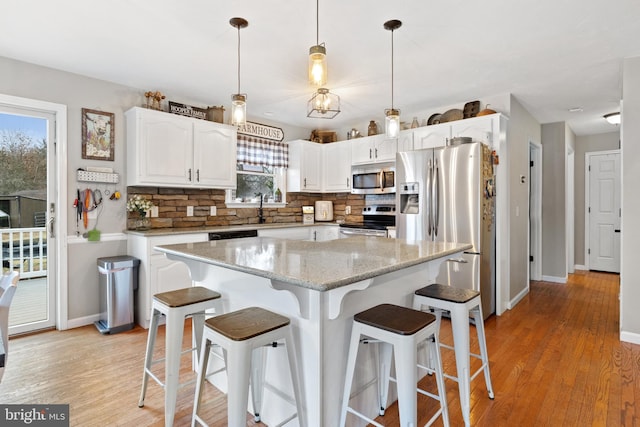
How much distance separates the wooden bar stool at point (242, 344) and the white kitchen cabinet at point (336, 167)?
3523mm

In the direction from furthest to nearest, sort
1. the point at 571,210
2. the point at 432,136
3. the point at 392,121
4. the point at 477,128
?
the point at 571,210 < the point at 432,136 < the point at 477,128 < the point at 392,121

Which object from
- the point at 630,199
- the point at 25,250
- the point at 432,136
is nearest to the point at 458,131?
the point at 432,136

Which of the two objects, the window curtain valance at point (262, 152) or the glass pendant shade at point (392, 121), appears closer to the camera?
the glass pendant shade at point (392, 121)

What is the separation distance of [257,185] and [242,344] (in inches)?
144

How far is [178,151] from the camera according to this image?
3627 mm

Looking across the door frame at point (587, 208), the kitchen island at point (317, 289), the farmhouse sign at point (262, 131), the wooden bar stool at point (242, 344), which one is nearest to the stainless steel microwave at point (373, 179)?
the farmhouse sign at point (262, 131)

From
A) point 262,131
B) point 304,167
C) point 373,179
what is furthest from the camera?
point 304,167

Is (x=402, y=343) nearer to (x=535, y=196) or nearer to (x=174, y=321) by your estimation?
(x=174, y=321)

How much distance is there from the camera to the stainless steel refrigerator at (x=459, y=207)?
11.0ft

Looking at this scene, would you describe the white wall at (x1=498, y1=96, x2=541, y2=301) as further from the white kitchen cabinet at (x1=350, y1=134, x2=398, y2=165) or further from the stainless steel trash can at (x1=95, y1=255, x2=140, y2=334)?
the stainless steel trash can at (x1=95, y1=255, x2=140, y2=334)

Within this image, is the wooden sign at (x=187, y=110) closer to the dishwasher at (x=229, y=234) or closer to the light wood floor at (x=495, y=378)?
the dishwasher at (x=229, y=234)

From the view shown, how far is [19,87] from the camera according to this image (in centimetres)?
299

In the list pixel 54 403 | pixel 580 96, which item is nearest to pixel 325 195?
pixel 580 96

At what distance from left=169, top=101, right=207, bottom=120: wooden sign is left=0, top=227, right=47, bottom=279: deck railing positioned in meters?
1.68
